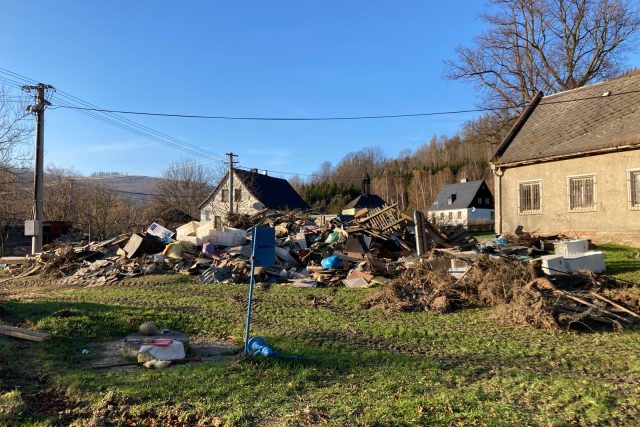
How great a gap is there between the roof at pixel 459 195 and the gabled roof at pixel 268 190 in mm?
24366

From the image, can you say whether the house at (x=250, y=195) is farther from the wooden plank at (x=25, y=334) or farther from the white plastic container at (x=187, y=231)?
the wooden plank at (x=25, y=334)

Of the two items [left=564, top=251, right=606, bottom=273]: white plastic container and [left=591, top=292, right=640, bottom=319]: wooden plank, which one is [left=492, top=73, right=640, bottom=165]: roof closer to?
[left=564, top=251, right=606, bottom=273]: white plastic container

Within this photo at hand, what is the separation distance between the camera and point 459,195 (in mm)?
67312

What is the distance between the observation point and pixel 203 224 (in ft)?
62.4

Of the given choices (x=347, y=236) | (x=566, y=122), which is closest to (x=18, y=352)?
(x=347, y=236)

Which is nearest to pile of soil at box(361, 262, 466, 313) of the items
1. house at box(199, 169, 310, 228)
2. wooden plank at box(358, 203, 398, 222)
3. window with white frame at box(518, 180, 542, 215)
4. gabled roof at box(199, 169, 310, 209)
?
wooden plank at box(358, 203, 398, 222)

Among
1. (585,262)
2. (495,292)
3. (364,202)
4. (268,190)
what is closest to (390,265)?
(495,292)

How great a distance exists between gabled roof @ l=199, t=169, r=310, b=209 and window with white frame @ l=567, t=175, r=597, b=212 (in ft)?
104

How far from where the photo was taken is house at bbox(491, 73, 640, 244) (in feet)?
55.3

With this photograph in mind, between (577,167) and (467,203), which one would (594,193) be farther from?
(467,203)

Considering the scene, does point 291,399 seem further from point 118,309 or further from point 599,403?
point 118,309

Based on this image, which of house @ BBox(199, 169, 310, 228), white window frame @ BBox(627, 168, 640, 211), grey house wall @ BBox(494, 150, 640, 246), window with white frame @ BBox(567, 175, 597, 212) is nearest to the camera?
white window frame @ BBox(627, 168, 640, 211)

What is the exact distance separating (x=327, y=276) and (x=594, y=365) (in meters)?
8.25

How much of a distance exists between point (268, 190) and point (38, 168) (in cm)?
3001
